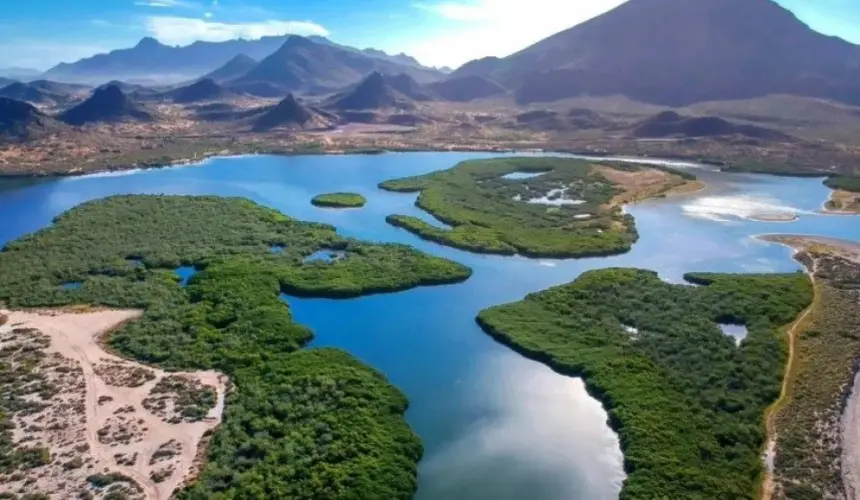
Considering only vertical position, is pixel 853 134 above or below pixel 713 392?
above

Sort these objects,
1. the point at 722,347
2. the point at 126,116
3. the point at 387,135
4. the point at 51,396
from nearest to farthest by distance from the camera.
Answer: the point at 51,396 → the point at 722,347 → the point at 387,135 → the point at 126,116

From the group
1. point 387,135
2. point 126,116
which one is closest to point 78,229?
point 387,135

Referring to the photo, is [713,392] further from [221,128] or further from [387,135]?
[221,128]

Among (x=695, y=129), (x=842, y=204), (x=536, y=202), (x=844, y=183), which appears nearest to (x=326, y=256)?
(x=536, y=202)

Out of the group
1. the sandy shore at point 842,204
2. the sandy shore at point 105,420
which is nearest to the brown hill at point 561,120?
the sandy shore at point 842,204

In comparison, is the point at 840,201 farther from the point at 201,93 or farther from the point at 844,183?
the point at 201,93

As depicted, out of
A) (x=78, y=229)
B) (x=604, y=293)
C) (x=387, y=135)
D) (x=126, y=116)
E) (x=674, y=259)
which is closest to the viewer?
(x=604, y=293)
